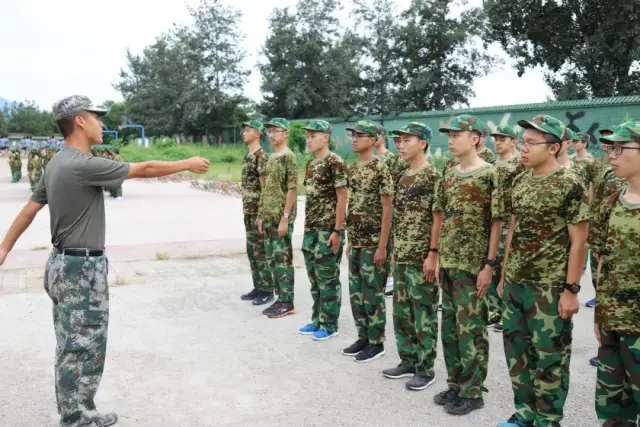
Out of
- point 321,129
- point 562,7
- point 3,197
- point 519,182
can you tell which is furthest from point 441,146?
point 519,182

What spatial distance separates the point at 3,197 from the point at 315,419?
1686cm

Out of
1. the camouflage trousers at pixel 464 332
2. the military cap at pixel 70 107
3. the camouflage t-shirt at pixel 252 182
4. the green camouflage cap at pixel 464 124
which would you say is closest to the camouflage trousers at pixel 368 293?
the camouflage trousers at pixel 464 332

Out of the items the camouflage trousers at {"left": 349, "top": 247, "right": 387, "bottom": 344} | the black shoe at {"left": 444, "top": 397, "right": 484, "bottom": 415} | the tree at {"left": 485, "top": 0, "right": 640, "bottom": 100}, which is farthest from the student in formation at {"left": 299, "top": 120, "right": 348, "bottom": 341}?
the tree at {"left": 485, "top": 0, "right": 640, "bottom": 100}

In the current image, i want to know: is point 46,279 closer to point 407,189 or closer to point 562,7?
point 407,189

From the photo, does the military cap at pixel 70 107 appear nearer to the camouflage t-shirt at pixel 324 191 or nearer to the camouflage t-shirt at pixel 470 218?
the camouflage t-shirt at pixel 324 191

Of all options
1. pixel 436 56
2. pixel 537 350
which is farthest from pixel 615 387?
pixel 436 56

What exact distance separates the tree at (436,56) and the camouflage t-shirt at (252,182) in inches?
1081

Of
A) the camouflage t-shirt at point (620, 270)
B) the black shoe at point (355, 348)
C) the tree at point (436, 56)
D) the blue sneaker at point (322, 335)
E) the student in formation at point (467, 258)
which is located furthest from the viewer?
the tree at point (436, 56)

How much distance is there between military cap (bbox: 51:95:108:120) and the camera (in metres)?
3.22

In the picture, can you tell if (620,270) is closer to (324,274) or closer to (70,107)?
(324,274)

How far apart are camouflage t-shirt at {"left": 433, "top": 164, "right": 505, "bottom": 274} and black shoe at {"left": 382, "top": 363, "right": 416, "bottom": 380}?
100 cm

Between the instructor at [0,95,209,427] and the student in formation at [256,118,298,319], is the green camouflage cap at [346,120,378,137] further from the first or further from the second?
the instructor at [0,95,209,427]

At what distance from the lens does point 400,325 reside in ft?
13.6

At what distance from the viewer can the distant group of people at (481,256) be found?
2.78m
